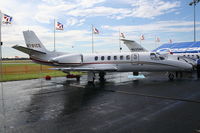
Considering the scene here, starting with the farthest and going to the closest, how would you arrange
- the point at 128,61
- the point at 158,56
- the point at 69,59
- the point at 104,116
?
the point at 69,59 → the point at 128,61 → the point at 158,56 → the point at 104,116

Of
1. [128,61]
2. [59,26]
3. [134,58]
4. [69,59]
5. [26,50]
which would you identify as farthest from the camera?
[59,26]

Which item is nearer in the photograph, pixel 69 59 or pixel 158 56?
pixel 158 56

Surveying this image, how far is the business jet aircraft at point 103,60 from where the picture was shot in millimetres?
15148

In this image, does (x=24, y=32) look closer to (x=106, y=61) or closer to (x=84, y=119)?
(x=106, y=61)

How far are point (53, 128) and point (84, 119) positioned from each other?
1204mm

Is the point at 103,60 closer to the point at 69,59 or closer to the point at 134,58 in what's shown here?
the point at 134,58

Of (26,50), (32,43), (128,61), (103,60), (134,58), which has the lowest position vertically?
(128,61)

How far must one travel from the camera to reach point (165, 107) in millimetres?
7359

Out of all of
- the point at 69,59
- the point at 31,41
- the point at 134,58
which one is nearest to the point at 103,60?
the point at 134,58

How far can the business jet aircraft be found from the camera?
49.7 feet

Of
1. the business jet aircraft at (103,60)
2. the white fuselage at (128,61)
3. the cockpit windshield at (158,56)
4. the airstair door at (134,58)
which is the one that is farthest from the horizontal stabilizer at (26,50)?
the cockpit windshield at (158,56)

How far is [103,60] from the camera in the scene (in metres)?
16.5

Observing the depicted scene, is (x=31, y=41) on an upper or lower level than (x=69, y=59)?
upper

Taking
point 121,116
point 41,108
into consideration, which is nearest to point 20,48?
point 41,108
